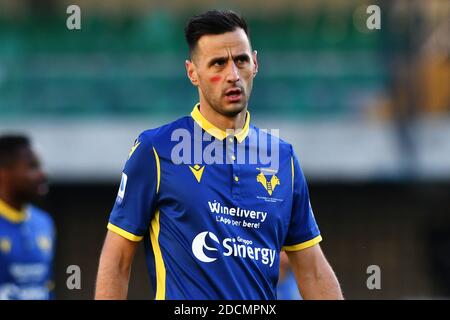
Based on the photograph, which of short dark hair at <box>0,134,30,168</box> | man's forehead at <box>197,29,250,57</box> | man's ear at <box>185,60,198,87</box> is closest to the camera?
man's forehead at <box>197,29,250,57</box>

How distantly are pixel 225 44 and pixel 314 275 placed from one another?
1024 mm

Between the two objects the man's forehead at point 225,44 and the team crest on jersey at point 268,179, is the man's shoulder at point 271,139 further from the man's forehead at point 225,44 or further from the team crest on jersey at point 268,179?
Result: the man's forehead at point 225,44

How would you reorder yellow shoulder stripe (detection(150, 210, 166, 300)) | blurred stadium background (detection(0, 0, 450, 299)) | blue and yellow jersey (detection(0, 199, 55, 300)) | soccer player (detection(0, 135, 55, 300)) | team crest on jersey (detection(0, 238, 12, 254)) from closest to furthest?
yellow shoulder stripe (detection(150, 210, 166, 300))
blue and yellow jersey (detection(0, 199, 55, 300))
soccer player (detection(0, 135, 55, 300))
team crest on jersey (detection(0, 238, 12, 254))
blurred stadium background (detection(0, 0, 450, 299))

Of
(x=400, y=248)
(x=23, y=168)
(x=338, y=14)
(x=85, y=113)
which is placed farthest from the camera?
(x=338, y=14)

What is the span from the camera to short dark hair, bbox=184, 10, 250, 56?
4223mm

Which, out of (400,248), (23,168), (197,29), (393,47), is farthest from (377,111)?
(197,29)

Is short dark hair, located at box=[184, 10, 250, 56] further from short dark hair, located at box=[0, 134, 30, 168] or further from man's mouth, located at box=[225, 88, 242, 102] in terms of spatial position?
short dark hair, located at box=[0, 134, 30, 168]

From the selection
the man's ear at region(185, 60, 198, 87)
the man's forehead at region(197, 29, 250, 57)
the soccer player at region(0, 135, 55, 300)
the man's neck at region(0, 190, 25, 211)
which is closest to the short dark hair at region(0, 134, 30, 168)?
the soccer player at region(0, 135, 55, 300)

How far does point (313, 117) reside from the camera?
13.6 metres

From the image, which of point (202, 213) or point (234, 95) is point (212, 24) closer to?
point (234, 95)

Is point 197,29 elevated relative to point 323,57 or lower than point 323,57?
elevated

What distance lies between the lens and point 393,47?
14477mm
